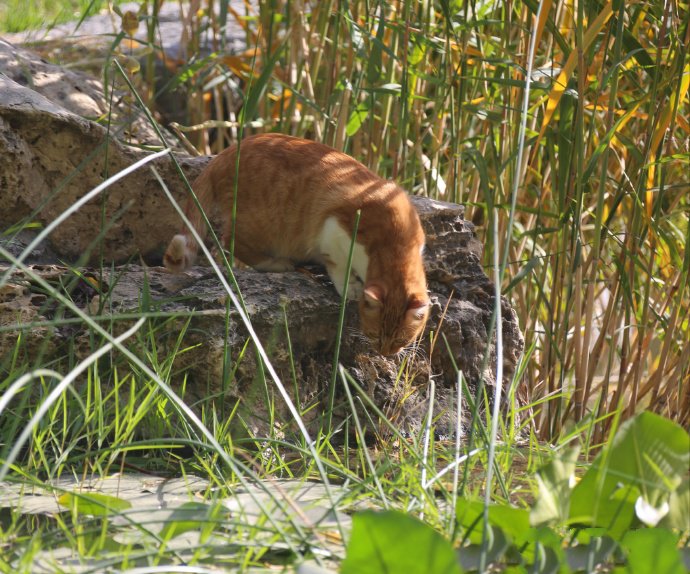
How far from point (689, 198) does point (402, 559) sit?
2.62m

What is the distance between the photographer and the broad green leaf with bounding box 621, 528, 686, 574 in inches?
45.4

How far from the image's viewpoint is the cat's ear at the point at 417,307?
91.6 inches

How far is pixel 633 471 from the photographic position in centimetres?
137

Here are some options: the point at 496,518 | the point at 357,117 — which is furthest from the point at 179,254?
the point at 496,518

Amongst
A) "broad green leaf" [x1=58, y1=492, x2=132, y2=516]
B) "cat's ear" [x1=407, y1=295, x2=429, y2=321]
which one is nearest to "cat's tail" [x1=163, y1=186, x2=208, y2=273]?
"cat's ear" [x1=407, y1=295, x2=429, y2=321]

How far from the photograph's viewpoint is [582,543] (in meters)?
1.38

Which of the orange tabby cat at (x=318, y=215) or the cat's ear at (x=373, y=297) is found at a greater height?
the orange tabby cat at (x=318, y=215)

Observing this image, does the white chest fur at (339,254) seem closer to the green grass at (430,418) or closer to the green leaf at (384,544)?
the green grass at (430,418)

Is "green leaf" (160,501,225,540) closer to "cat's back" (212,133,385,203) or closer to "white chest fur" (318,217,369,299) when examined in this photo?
"white chest fur" (318,217,369,299)

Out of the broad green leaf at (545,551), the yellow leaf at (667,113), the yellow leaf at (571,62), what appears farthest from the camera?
the yellow leaf at (667,113)

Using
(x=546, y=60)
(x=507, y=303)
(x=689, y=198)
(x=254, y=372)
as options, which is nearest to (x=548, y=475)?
(x=254, y=372)

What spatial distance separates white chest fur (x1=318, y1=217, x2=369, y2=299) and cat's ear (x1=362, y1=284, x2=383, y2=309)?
93 millimetres

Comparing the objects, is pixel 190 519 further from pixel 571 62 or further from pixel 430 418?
pixel 571 62

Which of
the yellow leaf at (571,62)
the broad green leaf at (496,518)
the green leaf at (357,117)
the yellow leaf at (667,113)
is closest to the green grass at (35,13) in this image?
the green leaf at (357,117)
